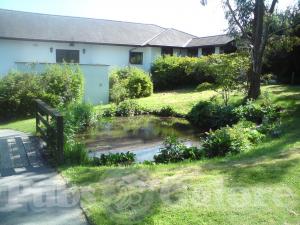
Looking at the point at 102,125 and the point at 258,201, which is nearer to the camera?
the point at 258,201

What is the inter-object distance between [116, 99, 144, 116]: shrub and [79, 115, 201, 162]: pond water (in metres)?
0.63

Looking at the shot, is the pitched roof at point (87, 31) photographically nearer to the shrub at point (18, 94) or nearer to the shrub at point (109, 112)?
the shrub at point (18, 94)

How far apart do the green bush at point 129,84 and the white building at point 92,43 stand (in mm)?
868

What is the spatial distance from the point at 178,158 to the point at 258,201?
3750 mm

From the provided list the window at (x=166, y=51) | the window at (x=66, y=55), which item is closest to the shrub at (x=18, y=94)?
the window at (x=66, y=55)

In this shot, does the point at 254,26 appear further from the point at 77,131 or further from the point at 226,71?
the point at 77,131

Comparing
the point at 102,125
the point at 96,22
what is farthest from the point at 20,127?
the point at 96,22

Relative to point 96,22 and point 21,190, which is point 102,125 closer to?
point 21,190

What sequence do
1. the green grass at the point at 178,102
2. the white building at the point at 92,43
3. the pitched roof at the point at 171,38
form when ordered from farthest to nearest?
the pitched roof at the point at 171,38 < the white building at the point at 92,43 < the green grass at the point at 178,102

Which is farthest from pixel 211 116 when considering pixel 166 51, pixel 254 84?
pixel 166 51

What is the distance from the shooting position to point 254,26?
17344mm

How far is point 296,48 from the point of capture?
2386 cm

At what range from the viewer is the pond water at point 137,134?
11317 millimetres

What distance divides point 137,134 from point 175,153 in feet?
16.4
